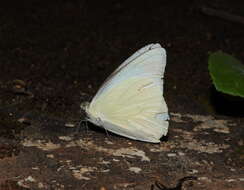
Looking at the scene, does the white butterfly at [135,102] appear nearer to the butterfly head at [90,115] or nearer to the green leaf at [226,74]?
the butterfly head at [90,115]

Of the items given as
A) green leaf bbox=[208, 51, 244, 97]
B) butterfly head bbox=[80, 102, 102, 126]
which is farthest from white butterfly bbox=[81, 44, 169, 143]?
green leaf bbox=[208, 51, 244, 97]

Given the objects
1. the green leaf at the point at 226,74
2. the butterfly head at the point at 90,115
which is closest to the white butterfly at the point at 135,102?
the butterfly head at the point at 90,115

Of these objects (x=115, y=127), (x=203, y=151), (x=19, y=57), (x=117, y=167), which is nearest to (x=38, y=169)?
(x=117, y=167)

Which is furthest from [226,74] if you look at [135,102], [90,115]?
[90,115]

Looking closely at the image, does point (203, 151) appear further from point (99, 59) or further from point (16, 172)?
point (99, 59)

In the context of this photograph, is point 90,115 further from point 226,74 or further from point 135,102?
point 226,74

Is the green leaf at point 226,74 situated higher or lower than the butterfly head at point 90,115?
higher

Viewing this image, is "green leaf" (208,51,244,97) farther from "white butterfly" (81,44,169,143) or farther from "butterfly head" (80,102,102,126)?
"butterfly head" (80,102,102,126)
